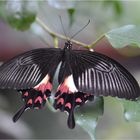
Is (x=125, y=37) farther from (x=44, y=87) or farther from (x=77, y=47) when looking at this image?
(x=77, y=47)

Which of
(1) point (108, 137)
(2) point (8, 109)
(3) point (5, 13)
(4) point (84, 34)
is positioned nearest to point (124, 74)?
(3) point (5, 13)

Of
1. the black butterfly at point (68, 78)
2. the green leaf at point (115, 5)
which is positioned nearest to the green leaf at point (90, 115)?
the black butterfly at point (68, 78)

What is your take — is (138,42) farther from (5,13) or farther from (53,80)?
(5,13)

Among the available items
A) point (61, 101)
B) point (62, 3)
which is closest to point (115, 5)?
point (62, 3)

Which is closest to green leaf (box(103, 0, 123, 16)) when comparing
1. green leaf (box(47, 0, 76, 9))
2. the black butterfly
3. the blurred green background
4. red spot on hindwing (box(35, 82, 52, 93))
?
the blurred green background

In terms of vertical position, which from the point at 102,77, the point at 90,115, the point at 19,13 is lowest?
the point at 90,115
